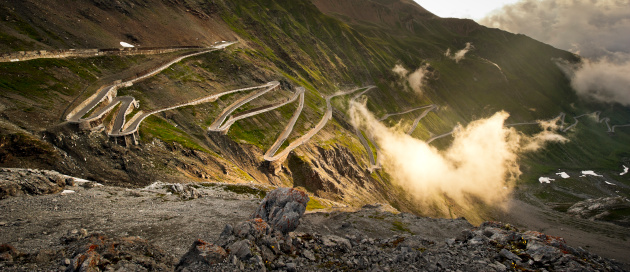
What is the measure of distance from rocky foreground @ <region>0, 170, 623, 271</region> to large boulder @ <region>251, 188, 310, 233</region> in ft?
0.35

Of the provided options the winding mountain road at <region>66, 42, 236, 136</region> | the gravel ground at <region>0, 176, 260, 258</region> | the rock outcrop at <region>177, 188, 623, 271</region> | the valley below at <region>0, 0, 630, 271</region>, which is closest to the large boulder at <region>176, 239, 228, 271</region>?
the rock outcrop at <region>177, 188, 623, 271</region>

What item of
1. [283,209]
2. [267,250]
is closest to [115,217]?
[283,209]

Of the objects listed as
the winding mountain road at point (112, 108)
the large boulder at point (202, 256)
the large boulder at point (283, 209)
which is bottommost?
the winding mountain road at point (112, 108)

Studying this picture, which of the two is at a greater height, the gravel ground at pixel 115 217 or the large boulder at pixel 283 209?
the large boulder at pixel 283 209

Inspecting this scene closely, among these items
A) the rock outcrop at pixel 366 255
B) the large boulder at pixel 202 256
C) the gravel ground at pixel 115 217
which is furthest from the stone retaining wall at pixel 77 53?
the rock outcrop at pixel 366 255

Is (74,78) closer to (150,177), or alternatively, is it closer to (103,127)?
(103,127)

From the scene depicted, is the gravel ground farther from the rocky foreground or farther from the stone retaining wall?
the stone retaining wall

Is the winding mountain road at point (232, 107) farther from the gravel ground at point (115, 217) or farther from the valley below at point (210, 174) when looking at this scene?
the gravel ground at point (115, 217)

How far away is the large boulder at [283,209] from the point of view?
3088 cm

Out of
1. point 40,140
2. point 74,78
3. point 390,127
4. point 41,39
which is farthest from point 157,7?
point 390,127

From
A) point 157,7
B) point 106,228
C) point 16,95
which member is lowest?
point 16,95

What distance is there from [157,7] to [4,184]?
126m

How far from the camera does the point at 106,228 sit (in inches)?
1133

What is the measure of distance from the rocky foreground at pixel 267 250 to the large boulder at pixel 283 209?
108 mm
